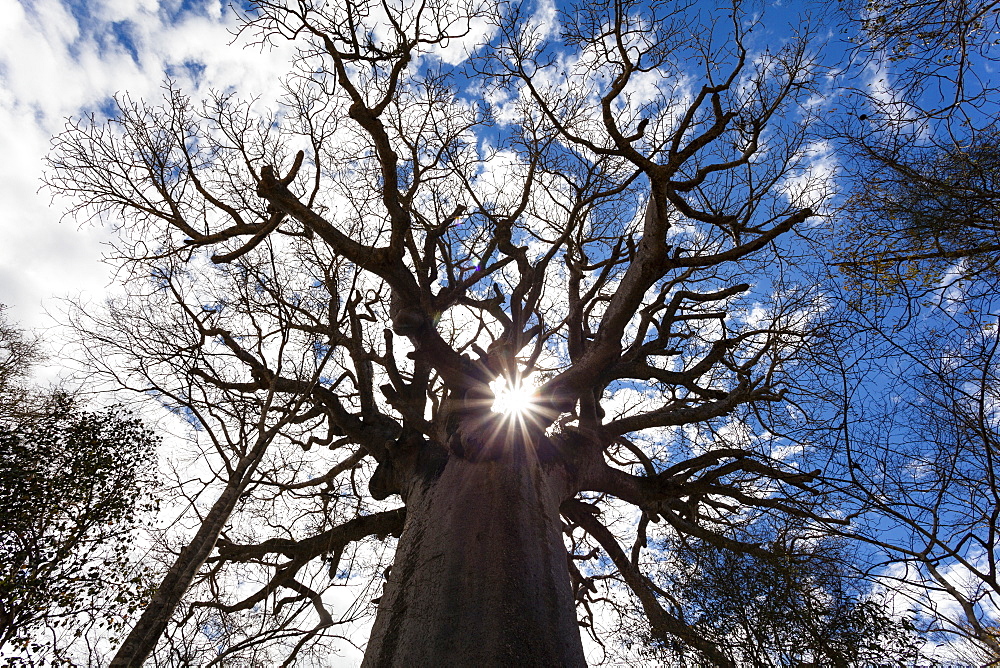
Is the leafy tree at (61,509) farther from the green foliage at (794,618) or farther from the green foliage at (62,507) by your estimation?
the green foliage at (794,618)

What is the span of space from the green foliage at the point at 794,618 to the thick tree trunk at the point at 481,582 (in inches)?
53.6

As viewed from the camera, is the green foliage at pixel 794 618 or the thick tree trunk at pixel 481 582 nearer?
the thick tree trunk at pixel 481 582

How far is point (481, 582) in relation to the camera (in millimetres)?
2230

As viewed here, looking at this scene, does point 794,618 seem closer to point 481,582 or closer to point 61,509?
point 481,582

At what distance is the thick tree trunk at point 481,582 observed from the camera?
199cm

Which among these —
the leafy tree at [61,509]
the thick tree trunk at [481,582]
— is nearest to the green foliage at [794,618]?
the thick tree trunk at [481,582]

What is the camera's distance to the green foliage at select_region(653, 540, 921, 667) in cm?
299

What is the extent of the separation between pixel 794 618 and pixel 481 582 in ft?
7.47

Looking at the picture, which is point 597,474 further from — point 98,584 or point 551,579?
point 98,584

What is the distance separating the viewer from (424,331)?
368cm

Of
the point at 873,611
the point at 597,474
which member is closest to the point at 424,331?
the point at 597,474

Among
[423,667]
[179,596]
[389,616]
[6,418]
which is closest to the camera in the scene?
[423,667]

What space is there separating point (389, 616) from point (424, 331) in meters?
1.96

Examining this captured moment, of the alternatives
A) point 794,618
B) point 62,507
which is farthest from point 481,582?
point 62,507
